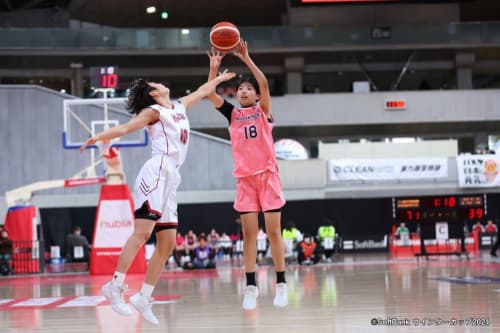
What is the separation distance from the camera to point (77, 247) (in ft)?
90.7

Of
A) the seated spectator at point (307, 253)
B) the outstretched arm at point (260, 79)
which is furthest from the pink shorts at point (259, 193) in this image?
the seated spectator at point (307, 253)

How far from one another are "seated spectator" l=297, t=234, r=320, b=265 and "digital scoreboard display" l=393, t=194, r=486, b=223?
4.19 metres

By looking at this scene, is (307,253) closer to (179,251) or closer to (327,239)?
(327,239)

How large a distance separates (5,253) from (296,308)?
1629cm

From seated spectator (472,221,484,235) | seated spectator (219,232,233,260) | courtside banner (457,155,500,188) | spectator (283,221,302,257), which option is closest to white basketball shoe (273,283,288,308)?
spectator (283,221,302,257)

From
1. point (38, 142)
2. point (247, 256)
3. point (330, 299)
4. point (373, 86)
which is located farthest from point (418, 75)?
→ point (247, 256)

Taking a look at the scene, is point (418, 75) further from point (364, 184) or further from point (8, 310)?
point (8, 310)

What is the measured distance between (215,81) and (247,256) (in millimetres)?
1795

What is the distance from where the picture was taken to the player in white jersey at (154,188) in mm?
7352

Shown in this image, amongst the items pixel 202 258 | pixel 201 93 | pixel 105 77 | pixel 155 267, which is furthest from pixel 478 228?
pixel 155 267

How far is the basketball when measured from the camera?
8141mm

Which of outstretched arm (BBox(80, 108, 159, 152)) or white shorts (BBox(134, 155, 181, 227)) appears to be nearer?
outstretched arm (BBox(80, 108, 159, 152))

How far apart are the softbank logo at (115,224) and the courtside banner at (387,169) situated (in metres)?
12.8

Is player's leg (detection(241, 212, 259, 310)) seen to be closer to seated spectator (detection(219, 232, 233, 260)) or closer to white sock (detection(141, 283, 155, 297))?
white sock (detection(141, 283, 155, 297))
